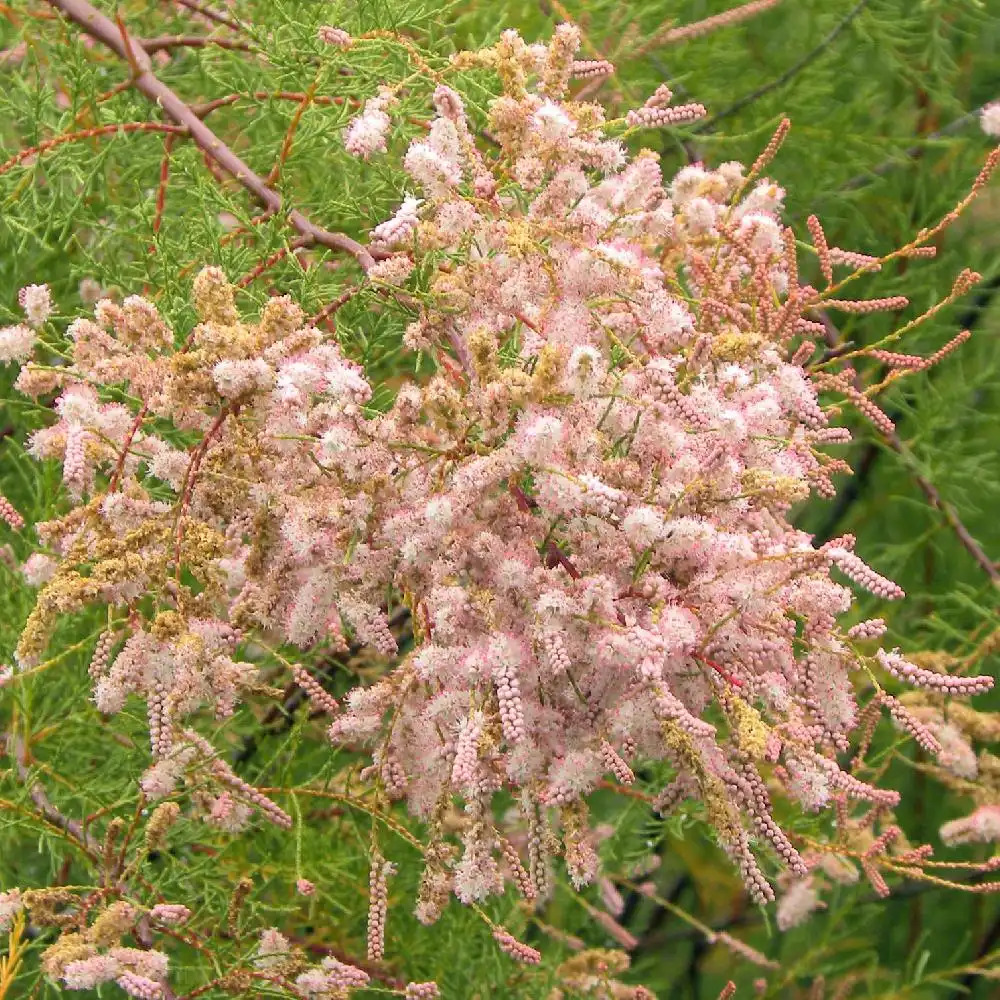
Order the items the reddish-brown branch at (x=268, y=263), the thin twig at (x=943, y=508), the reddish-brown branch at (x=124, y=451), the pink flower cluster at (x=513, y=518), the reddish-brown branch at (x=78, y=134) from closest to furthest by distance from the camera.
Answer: the pink flower cluster at (x=513, y=518), the reddish-brown branch at (x=124, y=451), the reddish-brown branch at (x=268, y=263), the reddish-brown branch at (x=78, y=134), the thin twig at (x=943, y=508)

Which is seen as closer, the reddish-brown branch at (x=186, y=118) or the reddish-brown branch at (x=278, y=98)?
the reddish-brown branch at (x=186, y=118)

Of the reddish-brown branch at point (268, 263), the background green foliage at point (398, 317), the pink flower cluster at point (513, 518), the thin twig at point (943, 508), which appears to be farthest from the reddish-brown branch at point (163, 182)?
the thin twig at point (943, 508)

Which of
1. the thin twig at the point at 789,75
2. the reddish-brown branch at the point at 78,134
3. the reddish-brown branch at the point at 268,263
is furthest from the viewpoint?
the thin twig at the point at 789,75

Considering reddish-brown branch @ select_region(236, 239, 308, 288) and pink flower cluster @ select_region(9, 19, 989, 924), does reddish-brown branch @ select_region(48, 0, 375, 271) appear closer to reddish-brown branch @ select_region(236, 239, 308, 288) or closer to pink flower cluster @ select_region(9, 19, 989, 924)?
reddish-brown branch @ select_region(236, 239, 308, 288)

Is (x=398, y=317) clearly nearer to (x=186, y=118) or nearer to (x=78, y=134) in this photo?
(x=186, y=118)

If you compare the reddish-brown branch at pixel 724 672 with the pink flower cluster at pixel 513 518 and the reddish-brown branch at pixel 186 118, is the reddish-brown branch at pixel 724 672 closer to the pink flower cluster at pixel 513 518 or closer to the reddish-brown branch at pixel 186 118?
the pink flower cluster at pixel 513 518

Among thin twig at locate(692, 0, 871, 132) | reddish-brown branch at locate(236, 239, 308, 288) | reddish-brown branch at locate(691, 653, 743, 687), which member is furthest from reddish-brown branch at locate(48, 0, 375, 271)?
thin twig at locate(692, 0, 871, 132)
